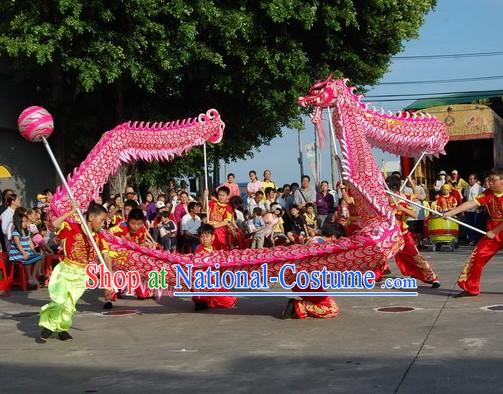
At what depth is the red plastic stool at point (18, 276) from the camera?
13281 millimetres

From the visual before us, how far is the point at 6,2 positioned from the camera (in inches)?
679

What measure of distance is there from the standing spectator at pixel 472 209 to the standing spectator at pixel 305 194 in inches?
139

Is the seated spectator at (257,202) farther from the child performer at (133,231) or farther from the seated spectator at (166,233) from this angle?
the child performer at (133,231)

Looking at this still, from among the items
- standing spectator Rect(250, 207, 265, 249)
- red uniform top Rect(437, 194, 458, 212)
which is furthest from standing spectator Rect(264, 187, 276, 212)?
red uniform top Rect(437, 194, 458, 212)

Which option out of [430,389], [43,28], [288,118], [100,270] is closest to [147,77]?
[43,28]

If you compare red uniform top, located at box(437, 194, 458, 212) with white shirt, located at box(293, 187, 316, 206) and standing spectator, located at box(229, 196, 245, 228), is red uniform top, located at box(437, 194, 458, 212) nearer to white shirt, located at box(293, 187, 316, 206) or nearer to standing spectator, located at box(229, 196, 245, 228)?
white shirt, located at box(293, 187, 316, 206)

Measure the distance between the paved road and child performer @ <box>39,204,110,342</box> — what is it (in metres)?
0.23

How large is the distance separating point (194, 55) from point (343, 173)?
8.92 metres

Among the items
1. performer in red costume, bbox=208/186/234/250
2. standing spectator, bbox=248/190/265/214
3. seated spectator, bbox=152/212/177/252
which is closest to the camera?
performer in red costume, bbox=208/186/234/250

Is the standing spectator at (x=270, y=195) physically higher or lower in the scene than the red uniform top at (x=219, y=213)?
higher

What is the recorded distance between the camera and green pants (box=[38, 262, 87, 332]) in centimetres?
827

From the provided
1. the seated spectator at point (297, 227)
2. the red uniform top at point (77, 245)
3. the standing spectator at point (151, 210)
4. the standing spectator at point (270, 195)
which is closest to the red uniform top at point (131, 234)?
the red uniform top at point (77, 245)

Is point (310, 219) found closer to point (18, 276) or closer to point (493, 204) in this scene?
point (18, 276)

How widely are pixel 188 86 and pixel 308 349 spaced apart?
1334cm
